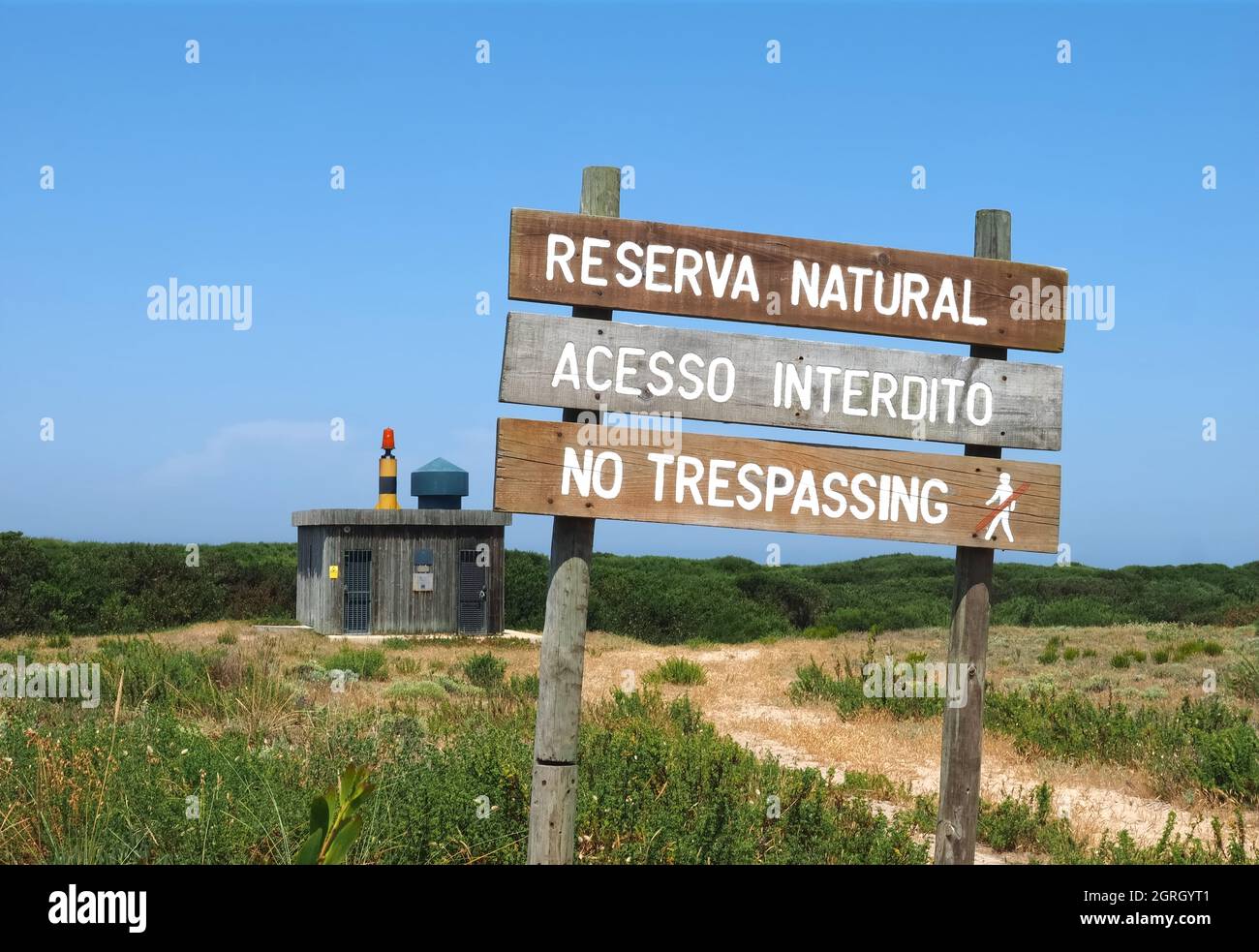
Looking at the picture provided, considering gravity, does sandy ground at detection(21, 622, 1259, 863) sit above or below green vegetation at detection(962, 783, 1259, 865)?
below

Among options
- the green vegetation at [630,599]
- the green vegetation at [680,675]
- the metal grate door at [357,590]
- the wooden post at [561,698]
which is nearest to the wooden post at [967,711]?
the wooden post at [561,698]

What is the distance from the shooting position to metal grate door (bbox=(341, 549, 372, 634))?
27.2 m

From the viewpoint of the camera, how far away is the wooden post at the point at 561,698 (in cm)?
508

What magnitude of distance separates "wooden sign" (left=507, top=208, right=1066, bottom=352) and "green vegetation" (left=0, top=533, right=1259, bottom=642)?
22.4 metres

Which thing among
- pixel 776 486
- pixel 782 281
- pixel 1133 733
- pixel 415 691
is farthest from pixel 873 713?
pixel 782 281

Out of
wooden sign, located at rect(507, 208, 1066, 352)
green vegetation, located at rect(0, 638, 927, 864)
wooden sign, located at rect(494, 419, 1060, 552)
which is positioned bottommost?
green vegetation, located at rect(0, 638, 927, 864)

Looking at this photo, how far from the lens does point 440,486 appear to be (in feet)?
94.3

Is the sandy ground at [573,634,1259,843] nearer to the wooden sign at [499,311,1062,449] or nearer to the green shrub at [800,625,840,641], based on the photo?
the wooden sign at [499,311,1062,449]

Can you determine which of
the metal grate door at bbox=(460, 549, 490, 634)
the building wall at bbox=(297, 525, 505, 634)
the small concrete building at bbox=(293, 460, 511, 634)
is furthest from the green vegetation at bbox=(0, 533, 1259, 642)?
the building wall at bbox=(297, 525, 505, 634)

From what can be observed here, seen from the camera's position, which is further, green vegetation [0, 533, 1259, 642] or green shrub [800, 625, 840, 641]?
green vegetation [0, 533, 1259, 642]

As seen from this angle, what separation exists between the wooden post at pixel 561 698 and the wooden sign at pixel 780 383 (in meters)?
0.20

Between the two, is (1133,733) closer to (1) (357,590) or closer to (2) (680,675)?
(2) (680,675)

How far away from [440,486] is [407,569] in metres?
2.46

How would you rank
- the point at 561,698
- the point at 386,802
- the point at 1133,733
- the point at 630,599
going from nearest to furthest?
the point at 561,698 → the point at 386,802 → the point at 1133,733 → the point at 630,599
